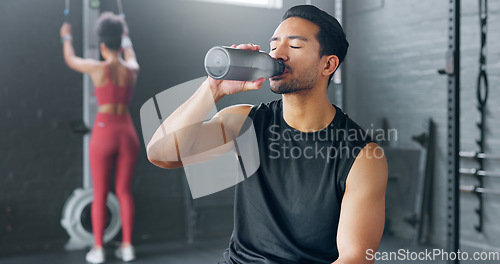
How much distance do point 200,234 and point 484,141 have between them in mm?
2246

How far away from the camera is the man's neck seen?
1.29 metres

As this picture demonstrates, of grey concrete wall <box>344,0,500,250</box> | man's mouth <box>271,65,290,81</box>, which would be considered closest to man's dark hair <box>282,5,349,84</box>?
man's mouth <box>271,65,290,81</box>

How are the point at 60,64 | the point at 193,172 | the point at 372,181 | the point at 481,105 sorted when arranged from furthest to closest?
the point at 193,172
the point at 60,64
the point at 481,105
the point at 372,181

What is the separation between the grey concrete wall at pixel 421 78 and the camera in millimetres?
3412

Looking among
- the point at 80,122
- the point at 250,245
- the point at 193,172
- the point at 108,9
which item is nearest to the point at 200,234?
the point at 193,172

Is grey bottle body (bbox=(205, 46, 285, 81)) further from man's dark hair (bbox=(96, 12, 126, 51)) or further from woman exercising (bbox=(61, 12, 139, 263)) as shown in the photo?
man's dark hair (bbox=(96, 12, 126, 51))

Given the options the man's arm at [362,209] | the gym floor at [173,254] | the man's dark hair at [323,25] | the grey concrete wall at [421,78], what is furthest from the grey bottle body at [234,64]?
the grey concrete wall at [421,78]

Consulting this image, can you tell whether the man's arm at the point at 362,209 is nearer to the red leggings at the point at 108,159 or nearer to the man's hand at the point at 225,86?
the man's hand at the point at 225,86

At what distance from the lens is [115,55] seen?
11.3ft

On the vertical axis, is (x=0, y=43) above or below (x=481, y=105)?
above

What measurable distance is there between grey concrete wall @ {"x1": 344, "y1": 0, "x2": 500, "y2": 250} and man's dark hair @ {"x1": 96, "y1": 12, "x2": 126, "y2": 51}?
194 cm

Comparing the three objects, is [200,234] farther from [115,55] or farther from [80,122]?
[115,55]

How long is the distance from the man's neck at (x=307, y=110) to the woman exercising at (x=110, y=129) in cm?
225

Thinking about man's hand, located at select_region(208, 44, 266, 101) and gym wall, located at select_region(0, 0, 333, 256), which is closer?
man's hand, located at select_region(208, 44, 266, 101)
